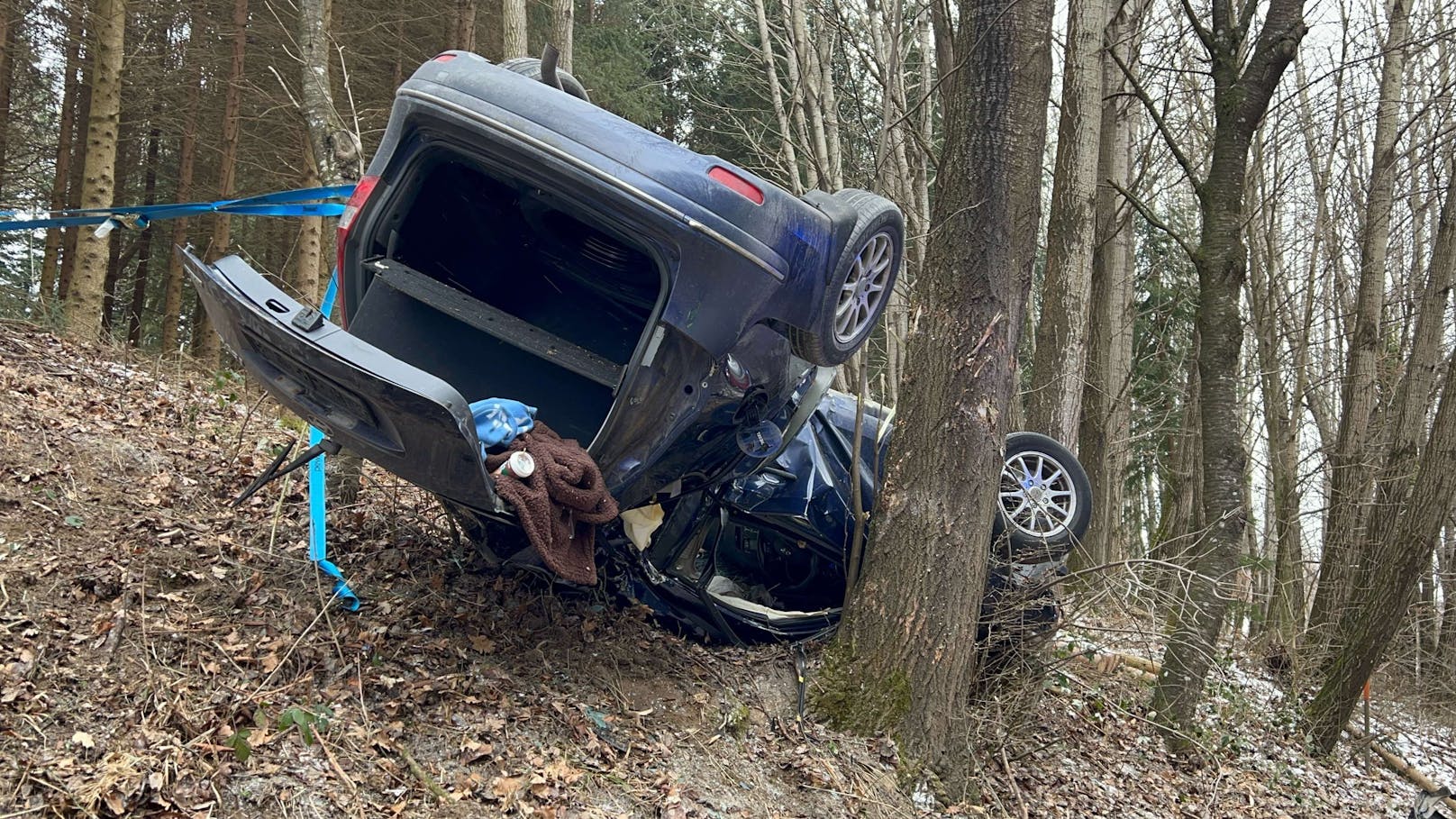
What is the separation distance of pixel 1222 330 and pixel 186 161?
13453 millimetres

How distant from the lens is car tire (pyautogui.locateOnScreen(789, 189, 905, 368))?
3621 mm

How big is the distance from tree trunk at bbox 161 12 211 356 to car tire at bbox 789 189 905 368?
41.6 feet

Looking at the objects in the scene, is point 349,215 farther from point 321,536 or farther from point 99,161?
point 99,161

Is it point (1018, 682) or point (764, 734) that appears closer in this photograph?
point (764, 734)

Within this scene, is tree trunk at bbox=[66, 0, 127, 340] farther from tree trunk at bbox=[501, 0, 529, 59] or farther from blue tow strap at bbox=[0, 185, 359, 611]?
tree trunk at bbox=[501, 0, 529, 59]

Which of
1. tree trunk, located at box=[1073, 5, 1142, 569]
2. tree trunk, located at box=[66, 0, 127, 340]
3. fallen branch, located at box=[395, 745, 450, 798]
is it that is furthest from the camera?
tree trunk, located at box=[1073, 5, 1142, 569]

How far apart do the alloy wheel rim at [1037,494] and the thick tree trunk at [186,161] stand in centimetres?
1247

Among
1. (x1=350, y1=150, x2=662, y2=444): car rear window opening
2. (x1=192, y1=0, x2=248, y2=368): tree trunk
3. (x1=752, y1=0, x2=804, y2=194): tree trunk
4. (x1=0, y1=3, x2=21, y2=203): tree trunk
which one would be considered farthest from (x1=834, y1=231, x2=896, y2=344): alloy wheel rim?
(x1=0, y1=3, x2=21, y2=203): tree trunk

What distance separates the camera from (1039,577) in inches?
191

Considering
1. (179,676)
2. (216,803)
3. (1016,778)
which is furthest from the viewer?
(1016,778)

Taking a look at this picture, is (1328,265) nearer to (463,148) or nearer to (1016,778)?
(1016,778)

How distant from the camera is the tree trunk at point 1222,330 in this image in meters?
6.14

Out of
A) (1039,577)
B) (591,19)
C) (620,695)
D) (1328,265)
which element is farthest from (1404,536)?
(591,19)

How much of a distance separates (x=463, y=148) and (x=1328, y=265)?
17.4m
